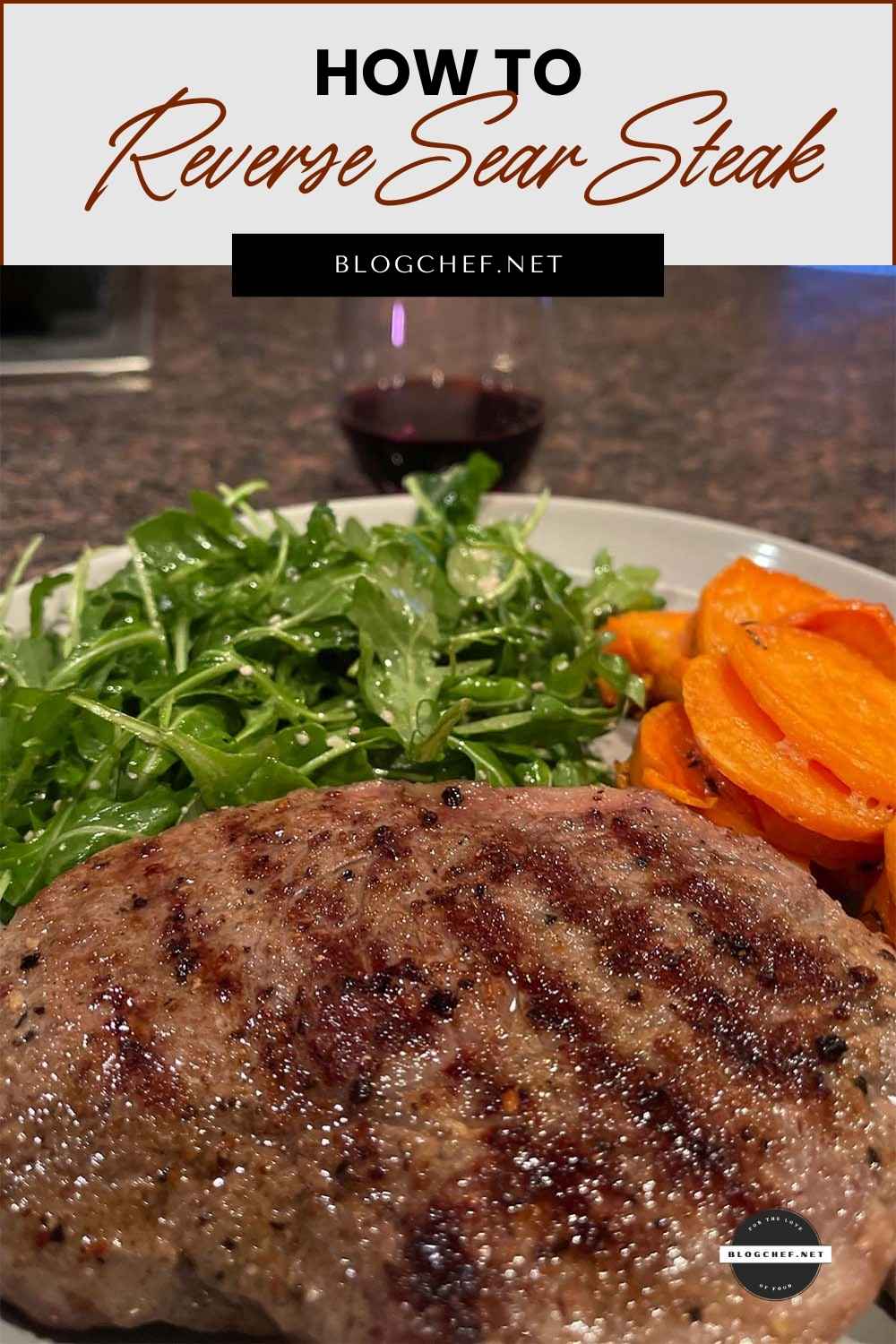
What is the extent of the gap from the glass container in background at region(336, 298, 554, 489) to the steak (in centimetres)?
184

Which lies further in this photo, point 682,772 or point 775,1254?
point 682,772

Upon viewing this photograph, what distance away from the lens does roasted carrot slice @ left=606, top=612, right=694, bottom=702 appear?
2.27m

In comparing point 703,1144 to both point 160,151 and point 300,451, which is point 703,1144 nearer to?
point 160,151

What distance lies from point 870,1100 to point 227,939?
826 mm

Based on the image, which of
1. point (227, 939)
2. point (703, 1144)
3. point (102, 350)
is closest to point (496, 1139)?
point (703, 1144)

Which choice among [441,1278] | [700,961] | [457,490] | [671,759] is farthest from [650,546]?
[441,1278]

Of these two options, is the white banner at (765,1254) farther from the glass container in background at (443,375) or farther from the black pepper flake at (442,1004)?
the glass container in background at (443,375)

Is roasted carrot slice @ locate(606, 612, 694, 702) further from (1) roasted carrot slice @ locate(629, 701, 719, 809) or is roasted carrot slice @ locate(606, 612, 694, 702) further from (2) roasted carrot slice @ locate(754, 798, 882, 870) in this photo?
(2) roasted carrot slice @ locate(754, 798, 882, 870)

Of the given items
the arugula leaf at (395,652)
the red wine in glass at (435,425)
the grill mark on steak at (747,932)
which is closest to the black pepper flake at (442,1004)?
the grill mark on steak at (747,932)

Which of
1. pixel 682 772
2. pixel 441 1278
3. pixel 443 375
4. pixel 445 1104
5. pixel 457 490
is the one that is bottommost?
pixel 441 1278

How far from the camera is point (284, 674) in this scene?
2275 mm

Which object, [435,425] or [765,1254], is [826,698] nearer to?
[765,1254]

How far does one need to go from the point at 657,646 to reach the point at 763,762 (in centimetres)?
51

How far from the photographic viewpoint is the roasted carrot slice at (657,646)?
2271mm
